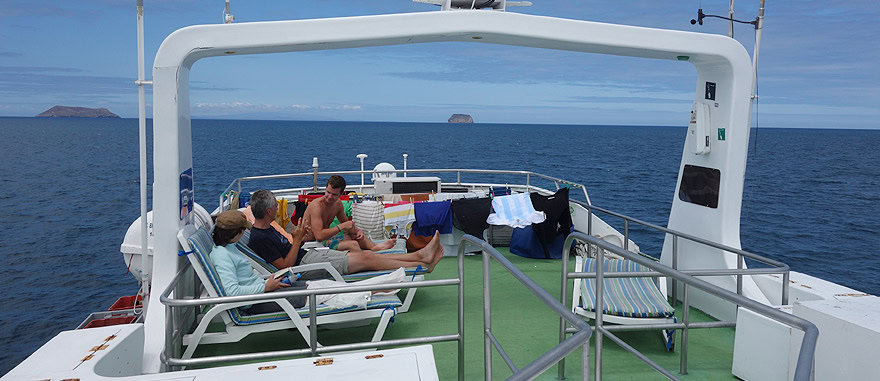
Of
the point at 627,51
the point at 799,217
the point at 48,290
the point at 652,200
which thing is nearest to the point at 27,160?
the point at 48,290

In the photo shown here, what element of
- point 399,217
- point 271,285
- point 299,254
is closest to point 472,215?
point 399,217

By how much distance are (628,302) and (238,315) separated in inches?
124

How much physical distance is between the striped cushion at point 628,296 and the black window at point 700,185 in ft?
3.38

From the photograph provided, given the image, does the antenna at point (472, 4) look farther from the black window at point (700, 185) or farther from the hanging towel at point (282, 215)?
the hanging towel at point (282, 215)

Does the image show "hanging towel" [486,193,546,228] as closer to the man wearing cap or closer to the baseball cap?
the man wearing cap

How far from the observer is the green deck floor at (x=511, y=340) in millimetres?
4641

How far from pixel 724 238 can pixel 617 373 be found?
2.15 metres

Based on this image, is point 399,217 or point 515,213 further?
point 399,217

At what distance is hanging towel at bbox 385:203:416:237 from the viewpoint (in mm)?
8211

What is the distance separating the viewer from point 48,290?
1759 centimetres

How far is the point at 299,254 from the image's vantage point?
235 inches

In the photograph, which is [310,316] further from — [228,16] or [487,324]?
[228,16]

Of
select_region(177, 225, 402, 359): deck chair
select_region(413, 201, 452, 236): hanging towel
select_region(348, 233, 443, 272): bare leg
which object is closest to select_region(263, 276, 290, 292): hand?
select_region(177, 225, 402, 359): deck chair

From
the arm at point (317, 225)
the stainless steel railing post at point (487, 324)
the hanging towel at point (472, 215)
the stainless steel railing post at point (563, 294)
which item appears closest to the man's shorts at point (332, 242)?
the arm at point (317, 225)
